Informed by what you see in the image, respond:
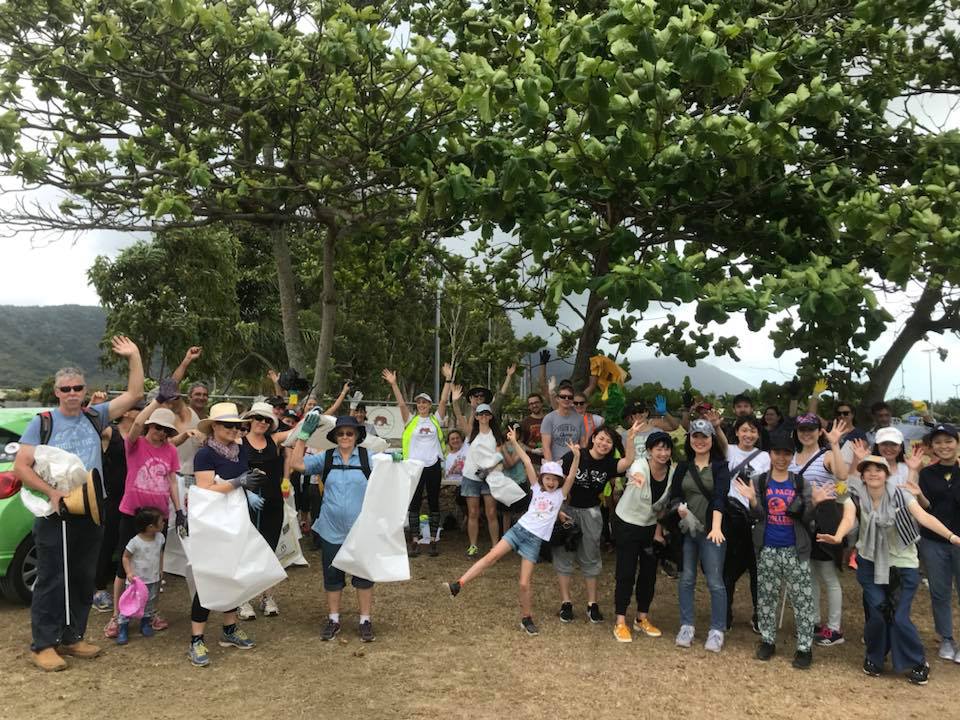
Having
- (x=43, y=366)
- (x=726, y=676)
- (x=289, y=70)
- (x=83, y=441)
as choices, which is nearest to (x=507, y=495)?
(x=726, y=676)

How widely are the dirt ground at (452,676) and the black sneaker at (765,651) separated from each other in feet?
0.25

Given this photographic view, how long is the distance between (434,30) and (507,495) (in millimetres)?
5925

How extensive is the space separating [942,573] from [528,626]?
3.09 meters

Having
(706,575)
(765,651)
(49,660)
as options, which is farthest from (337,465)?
(765,651)

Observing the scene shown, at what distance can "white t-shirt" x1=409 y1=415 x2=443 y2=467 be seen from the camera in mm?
9023

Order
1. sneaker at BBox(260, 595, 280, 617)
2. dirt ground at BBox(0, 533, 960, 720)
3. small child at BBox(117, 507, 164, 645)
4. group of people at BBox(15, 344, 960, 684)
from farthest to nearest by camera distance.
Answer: sneaker at BBox(260, 595, 280, 617) → small child at BBox(117, 507, 164, 645) → group of people at BBox(15, 344, 960, 684) → dirt ground at BBox(0, 533, 960, 720)

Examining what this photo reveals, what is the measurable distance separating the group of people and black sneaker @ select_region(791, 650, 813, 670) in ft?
0.04

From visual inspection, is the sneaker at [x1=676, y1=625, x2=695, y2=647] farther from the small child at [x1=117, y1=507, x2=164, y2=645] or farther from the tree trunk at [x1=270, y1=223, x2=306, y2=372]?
the tree trunk at [x1=270, y1=223, x2=306, y2=372]

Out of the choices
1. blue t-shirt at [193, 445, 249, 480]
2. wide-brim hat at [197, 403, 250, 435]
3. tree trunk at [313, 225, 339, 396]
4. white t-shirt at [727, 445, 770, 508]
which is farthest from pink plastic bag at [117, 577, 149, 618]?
tree trunk at [313, 225, 339, 396]

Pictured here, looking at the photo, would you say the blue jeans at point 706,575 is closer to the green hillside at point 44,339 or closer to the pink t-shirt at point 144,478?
the pink t-shirt at point 144,478

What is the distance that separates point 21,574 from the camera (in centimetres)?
646

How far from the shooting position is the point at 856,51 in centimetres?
843

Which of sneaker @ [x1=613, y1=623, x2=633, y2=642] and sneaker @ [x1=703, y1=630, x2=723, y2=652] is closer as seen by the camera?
sneaker @ [x1=703, y1=630, x2=723, y2=652]

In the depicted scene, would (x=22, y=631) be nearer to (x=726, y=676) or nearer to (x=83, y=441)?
(x=83, y=441)
